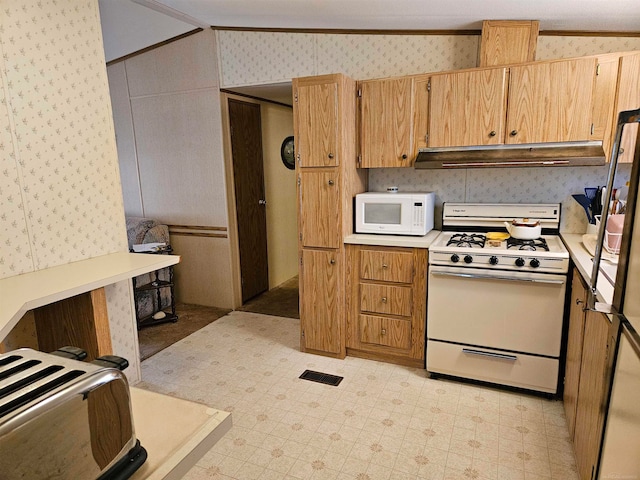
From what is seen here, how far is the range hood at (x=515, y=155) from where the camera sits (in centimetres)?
251

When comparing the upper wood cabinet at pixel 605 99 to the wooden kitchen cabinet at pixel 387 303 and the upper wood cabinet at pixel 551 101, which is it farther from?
the wooden kitchen cabinet at pixel 387 303

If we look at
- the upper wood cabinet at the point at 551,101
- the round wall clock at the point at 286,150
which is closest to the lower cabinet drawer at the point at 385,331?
the upper wood cabinet at the point at 551,101

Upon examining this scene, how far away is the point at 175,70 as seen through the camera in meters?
4.00

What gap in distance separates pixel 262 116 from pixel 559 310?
11.6ft

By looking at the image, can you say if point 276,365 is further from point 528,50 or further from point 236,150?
point 528,50

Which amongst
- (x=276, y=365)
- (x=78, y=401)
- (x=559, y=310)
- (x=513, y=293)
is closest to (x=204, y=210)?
(x=276, y=365)

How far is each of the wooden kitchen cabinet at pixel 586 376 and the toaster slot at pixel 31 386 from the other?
58.9 inches

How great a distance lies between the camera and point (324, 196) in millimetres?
2938

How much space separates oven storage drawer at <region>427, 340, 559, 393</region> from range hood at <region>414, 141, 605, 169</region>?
1.23m

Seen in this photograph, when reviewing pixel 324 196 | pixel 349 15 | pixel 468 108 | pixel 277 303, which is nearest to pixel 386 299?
pixel 324 196

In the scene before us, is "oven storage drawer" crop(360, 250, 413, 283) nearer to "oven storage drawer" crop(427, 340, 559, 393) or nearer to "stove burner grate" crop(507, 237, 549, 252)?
"oven storage drawer" crop(427, 340, 559, 393)

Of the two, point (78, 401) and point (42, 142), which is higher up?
point (42, 142)

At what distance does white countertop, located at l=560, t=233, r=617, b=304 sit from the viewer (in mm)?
1588

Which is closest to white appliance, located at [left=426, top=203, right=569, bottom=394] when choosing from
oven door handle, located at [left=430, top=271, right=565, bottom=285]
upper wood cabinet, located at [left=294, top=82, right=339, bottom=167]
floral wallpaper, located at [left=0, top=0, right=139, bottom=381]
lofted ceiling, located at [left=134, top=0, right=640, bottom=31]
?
oven door handle, located at [left=430, top=271, right=565, bottom=285]
